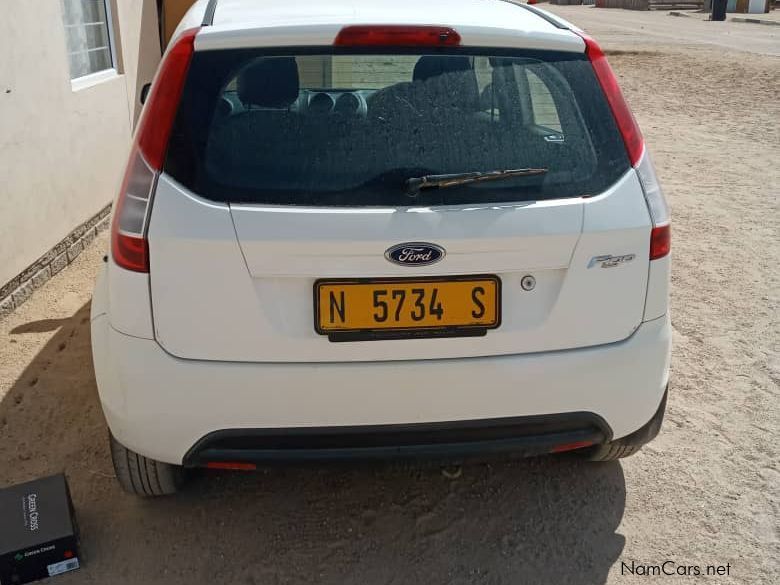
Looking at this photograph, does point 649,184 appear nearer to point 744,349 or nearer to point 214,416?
point 214,416

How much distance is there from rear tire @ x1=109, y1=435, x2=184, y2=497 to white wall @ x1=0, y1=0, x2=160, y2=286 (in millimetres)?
2387

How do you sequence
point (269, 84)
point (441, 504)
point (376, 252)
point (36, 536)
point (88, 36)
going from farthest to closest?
point (88, 36), point (441, 504), point (36, 536), point (269, 84), point (376, 252)

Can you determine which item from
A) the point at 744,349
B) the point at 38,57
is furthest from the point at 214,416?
the point at 38,57

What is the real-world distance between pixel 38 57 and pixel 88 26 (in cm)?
160

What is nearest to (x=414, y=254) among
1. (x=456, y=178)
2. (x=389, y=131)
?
(x=456, y=178)

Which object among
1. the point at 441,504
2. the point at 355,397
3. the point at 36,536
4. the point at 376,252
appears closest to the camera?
the point at 376,252

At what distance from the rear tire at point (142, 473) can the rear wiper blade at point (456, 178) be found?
1266 mm

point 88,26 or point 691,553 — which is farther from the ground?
point 88,26

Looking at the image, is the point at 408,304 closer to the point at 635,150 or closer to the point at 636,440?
the point at 635,150

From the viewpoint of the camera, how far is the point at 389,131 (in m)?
2.22

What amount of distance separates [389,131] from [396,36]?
27 centimetres

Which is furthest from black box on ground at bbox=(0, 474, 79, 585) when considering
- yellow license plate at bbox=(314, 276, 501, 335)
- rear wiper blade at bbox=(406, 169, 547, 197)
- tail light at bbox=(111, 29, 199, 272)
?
rear wiper blade at bbox=(406, 169, 547, 197)

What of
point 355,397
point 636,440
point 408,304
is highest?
point 408,304

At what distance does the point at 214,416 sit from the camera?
7.27ft
